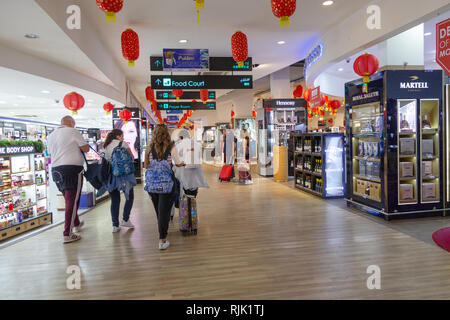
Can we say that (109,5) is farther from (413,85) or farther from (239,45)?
(413,85)

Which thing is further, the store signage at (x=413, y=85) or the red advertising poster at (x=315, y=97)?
the red advertising poster at (x=315, y=97)

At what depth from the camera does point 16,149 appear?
4512mm

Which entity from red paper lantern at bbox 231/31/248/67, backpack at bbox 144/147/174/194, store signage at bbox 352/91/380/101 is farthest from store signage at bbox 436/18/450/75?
backpack at bbox 144/147/174/194

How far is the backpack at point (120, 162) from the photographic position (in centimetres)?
441

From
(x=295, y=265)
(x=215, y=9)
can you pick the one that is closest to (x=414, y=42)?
(x=215, y=9)

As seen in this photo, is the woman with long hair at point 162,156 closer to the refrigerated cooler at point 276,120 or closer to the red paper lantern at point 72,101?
the red paper lantern at point 72,101

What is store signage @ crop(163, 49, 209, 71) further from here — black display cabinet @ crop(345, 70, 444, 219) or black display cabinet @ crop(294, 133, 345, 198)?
black display cabinet @ crop(345, 70, 444, 219)

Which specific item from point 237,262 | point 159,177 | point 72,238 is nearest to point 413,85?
point 237,262

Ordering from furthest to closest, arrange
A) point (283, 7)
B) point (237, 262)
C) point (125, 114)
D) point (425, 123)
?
Result: point (125, 114) < point (425, 123) < point (237, 262) < point (283, 7)

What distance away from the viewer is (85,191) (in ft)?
20.6

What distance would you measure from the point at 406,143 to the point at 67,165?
522 cm

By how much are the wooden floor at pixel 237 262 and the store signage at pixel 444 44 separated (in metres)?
2.18

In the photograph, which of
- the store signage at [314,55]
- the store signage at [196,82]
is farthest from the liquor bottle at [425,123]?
the store signage at [196,82]

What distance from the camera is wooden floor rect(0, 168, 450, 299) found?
2668 millimetres
